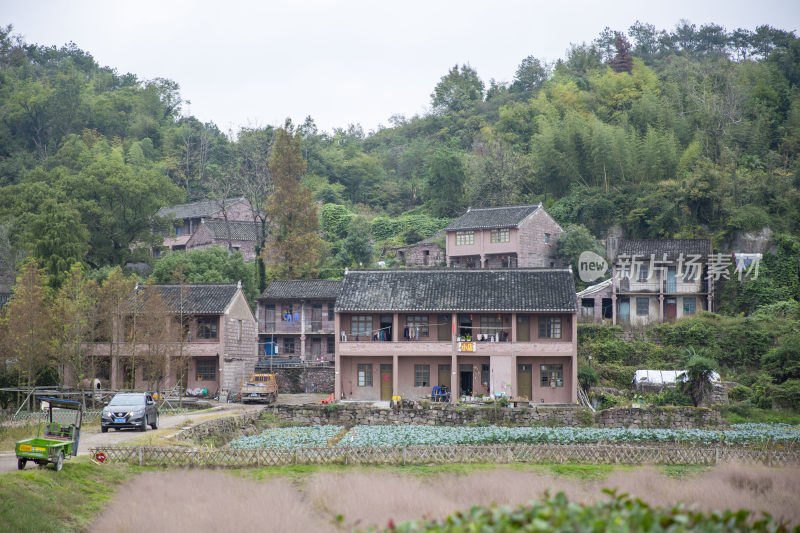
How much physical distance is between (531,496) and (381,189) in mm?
67605

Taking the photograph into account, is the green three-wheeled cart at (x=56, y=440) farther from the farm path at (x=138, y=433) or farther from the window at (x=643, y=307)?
the window at (x=643, y=307)

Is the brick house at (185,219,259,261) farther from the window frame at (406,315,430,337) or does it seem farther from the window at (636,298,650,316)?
the window at (636,298,650,316)

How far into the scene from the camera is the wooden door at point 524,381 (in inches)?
1672

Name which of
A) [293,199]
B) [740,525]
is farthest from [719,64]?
[740,525]

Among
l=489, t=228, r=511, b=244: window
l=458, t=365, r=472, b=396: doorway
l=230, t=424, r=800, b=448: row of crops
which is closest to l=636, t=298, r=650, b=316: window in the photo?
l=489, t=228, r=511, b=244: window

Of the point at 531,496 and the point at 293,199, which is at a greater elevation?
the point at 293,199

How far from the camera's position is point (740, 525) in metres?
9.02

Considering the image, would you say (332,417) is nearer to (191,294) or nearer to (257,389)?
(257,389)

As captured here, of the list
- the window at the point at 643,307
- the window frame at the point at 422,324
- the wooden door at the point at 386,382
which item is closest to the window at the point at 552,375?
the window frame at the point at 422,324

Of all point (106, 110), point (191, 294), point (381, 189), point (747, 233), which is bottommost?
point (191, 294)

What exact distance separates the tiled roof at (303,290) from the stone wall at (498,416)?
50.7 feet

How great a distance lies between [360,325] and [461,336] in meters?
5.60

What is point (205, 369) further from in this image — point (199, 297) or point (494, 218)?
point (494, 218)

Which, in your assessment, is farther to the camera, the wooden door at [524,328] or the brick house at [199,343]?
the brick house at [199,343]
